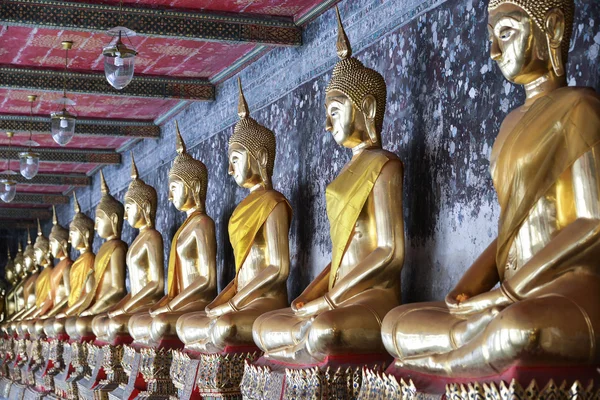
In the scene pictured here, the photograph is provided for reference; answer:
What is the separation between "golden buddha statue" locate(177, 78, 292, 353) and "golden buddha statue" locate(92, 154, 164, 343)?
1736mm

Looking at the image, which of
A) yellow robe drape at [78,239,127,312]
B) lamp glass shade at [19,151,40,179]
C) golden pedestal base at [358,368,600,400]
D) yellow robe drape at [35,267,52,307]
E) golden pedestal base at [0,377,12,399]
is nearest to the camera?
golden pedestal base at [358,368,600,400]

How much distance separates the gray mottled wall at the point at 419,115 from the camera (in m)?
4.40

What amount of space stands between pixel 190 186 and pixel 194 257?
619mm

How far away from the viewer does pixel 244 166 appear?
620cm

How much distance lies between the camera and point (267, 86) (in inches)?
277

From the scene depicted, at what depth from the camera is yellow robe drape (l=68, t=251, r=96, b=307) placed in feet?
33.6

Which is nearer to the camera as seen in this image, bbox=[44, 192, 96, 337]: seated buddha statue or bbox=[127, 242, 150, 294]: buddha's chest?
bbox=[127, 242, 150, 294]: buddha's chest

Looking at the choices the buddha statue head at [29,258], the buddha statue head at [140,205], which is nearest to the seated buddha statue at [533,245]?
the buddha statue head at [140,205]

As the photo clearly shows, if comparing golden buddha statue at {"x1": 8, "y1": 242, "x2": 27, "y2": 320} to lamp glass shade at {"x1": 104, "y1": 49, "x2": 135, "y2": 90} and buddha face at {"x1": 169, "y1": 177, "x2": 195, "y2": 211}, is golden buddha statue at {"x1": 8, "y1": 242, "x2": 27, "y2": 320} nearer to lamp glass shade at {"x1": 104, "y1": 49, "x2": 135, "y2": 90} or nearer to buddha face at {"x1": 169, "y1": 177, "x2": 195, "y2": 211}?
buddha face at {"x1": 169, "y1": 177, "x2": 195, "y2": 211}

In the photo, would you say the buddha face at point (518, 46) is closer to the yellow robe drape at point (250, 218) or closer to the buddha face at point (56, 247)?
the yellow robe drape at point (250, 218)

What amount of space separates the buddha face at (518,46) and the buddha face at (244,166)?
9.08 ft

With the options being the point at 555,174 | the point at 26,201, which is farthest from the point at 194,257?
the point at 26,201

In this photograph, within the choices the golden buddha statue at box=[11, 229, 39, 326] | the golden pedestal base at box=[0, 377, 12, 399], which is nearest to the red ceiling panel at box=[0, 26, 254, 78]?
the golden pedestal base at box=[0, 377, 12, 399]

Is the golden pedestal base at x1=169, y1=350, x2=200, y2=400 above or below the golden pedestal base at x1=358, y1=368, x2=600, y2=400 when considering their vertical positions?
above
